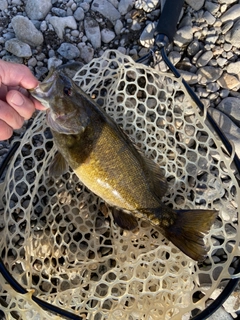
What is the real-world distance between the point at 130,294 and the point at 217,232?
0.87 metres

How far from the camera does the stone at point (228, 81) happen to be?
3748mm

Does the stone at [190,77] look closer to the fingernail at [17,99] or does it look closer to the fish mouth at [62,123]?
the fish mouth at [62,123]

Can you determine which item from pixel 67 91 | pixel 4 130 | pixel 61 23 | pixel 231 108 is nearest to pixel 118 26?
pixel 61 23

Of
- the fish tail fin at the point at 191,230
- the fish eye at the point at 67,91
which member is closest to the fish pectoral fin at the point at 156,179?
the fish tail fin at the point at 191,230

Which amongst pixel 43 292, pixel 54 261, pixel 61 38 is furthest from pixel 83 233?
pixel 61 38

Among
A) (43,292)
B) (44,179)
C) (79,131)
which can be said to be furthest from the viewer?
(44,179)

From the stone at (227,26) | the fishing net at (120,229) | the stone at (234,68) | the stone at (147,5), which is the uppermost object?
the stone at (227,26)

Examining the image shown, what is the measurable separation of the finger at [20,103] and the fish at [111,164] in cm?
8

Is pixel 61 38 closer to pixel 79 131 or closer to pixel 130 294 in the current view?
pixel 79 131

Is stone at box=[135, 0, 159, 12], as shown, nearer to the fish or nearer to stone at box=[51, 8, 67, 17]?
stone at box=[51, 8, 67, 17]

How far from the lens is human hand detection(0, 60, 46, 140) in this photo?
2491 millimetres

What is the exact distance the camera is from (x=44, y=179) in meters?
3.18

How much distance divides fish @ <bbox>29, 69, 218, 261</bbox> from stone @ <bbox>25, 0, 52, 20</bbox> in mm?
1588

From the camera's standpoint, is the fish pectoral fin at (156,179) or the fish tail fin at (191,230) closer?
the fish tail fin at (191,230)
